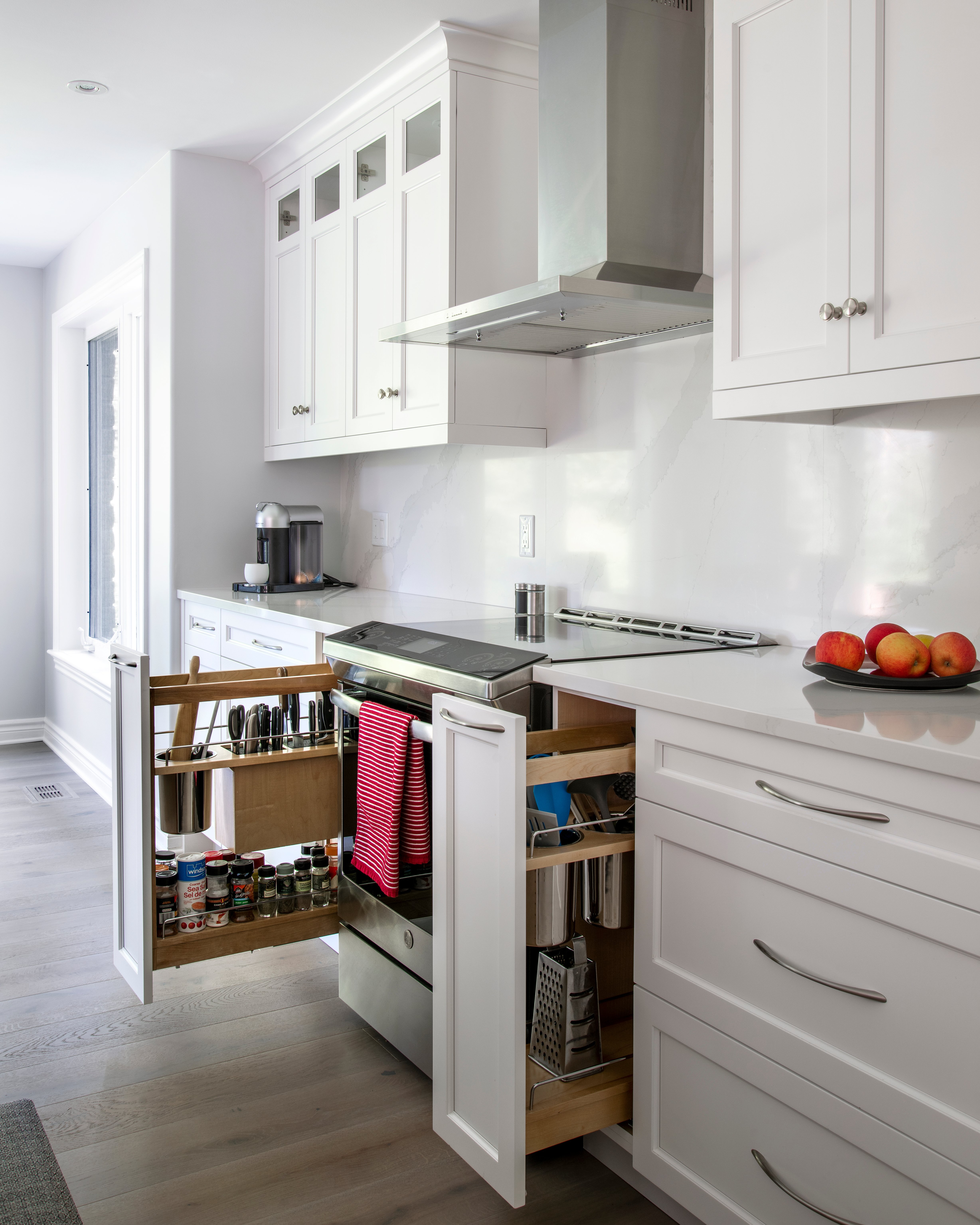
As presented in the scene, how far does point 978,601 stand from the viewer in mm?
1714

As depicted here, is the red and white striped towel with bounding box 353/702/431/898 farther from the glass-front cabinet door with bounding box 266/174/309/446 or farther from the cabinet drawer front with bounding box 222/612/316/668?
the glass-front cabinet door with bounding box 266/174/309/446

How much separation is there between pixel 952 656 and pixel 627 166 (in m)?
1.25

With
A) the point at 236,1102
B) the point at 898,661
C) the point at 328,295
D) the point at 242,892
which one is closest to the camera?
the point at 898,661

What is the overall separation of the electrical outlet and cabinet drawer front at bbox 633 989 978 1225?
58.4 inches

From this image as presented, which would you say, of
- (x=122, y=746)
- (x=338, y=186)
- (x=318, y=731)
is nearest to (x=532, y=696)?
(x=318, y=731)

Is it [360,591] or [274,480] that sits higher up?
[274,480]

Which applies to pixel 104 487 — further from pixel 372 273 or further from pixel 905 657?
pixel 905 657

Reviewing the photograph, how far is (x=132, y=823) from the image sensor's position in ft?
7.06

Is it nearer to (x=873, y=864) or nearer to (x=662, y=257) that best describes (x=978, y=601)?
(x=873, y=864)

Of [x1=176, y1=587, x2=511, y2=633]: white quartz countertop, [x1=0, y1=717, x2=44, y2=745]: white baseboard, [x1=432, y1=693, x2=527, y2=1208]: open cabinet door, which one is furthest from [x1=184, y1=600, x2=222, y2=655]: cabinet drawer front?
[x1=0, y1=717, x2=44, y2=745]: white baseboard

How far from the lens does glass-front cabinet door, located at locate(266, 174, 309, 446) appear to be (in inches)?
140

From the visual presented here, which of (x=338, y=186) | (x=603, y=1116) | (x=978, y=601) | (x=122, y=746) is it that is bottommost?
(x=603, y=1116)

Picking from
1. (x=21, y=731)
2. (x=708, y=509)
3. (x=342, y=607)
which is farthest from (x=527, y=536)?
(x=21, y=731)

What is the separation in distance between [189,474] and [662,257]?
A: 2181mm
